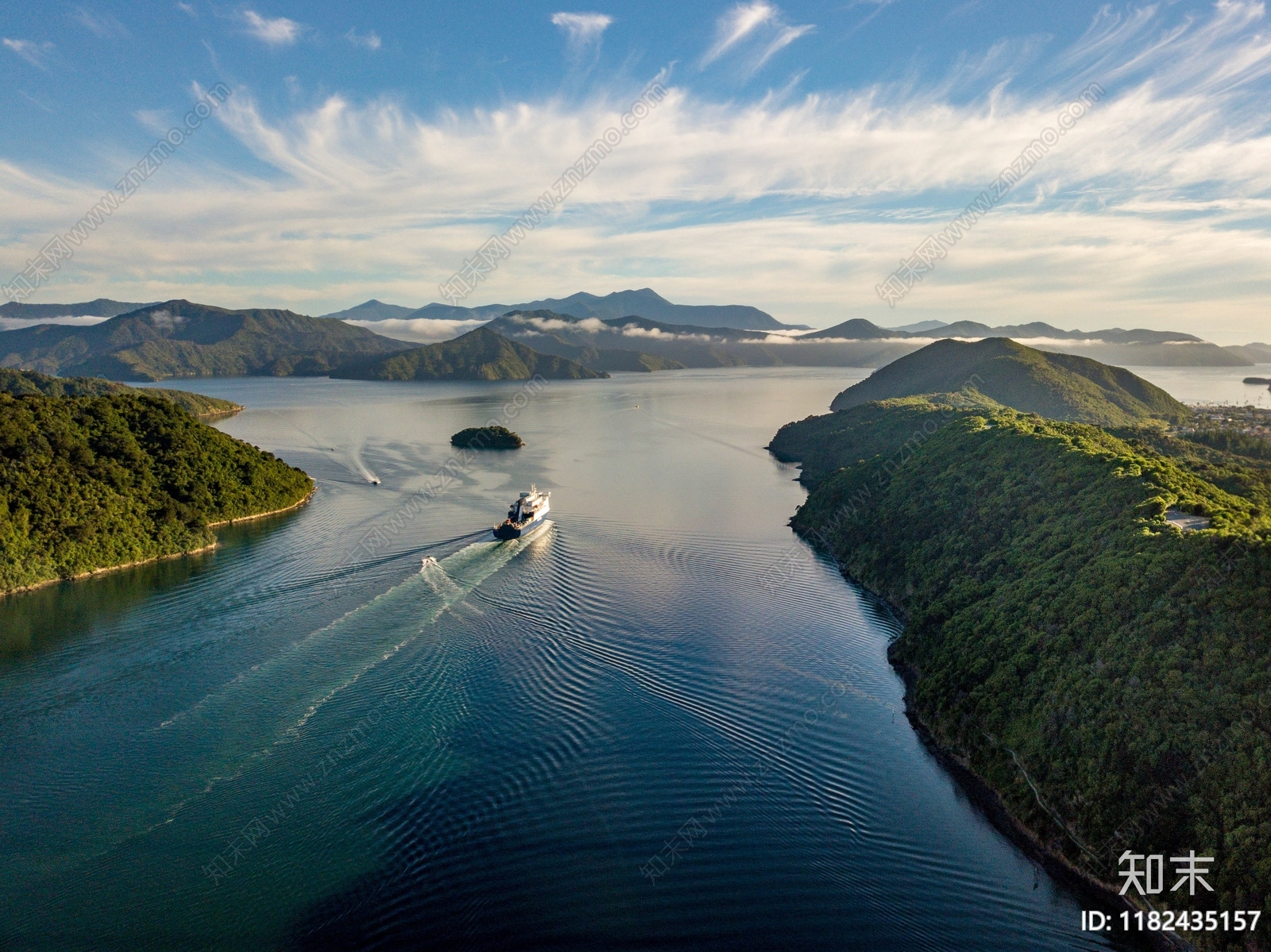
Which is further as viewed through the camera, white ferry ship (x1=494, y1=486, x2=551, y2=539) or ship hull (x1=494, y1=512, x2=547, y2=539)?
white ferry ship (x1=494, y1=486, x2=551, y2=539)

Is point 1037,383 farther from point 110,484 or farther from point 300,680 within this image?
point 110,484

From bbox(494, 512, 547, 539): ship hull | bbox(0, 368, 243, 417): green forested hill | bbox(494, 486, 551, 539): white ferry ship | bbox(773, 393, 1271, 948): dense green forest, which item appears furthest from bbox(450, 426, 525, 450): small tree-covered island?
bbox(773, 393, 1271, 948): dense green forest

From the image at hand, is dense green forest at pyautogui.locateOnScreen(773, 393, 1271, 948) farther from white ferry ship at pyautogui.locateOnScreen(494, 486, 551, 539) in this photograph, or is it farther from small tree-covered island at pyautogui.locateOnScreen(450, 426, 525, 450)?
small tree-covered island at pyautogui.locateOnScreen(450, 426, 525, 450)

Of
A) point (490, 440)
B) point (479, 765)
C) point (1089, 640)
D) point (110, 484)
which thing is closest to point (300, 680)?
point (479, 765)

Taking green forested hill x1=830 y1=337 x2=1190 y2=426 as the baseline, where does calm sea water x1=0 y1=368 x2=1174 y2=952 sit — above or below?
below

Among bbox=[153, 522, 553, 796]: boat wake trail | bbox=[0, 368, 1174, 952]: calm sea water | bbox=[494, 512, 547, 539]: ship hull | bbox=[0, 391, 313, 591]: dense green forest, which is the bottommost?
bbox=[0, 368, 1174, 952]: calm sea water

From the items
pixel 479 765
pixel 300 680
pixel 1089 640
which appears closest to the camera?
pixel 479 765
